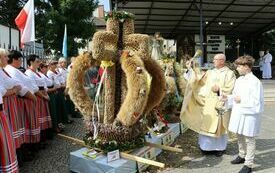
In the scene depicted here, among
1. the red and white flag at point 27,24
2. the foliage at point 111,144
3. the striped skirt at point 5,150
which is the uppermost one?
the red and white flag at point 27,24

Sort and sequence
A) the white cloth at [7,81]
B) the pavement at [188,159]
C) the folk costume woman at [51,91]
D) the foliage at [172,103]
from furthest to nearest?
the foliage at [172,103] → the folk costume woman at [51,91] → the pavement at [188,159] → the white cloth at [7,81]

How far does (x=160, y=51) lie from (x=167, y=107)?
4.68ft

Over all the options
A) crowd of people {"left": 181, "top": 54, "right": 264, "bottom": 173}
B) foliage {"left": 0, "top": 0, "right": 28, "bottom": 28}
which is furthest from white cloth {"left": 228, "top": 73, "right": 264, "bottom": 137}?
foliage {"left": 0, "top": 0, "right": 28, "bottom": 28}

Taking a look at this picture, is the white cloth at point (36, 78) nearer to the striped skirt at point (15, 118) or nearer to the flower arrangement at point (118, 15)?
the striped skirt at point (15, 118)

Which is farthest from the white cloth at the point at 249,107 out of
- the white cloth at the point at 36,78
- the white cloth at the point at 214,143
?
the white cloth at the point at 36,78

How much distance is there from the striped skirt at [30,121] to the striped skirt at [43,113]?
0.28 metres

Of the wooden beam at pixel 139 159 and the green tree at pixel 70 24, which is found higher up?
the green tree at pixel 70 24

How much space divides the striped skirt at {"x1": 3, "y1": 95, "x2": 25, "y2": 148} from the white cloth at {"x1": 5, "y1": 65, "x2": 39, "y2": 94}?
0.31 metres

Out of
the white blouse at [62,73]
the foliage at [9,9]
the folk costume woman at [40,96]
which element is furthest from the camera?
the foliage at [9,9]

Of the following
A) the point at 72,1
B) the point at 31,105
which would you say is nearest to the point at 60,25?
the point at 72,1

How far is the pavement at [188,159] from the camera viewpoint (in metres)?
6.07

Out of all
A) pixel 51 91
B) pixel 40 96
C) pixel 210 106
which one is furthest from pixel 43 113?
pixel 210 106

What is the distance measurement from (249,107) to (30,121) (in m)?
3.65

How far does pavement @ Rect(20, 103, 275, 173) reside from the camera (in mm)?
6066
